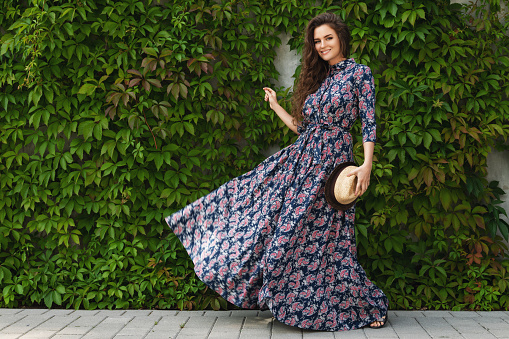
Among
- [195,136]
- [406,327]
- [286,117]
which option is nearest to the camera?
[406,327]

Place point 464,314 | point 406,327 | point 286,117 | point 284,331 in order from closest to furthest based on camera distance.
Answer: point 284,331 → point 406,327 → point 286,117 → point 464,314

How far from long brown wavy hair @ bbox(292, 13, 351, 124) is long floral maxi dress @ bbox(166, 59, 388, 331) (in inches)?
3.2

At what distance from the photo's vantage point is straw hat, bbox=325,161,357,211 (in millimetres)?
2896

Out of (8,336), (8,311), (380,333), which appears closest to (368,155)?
(380,333)

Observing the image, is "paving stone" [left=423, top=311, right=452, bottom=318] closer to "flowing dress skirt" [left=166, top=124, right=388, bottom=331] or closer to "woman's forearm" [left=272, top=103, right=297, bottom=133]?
"flowing dress skirt" [left=166, top=124, right=388, bottom=331]

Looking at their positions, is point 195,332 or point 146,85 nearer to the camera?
point 195,332

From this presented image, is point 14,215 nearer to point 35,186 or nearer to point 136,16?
point 35,186

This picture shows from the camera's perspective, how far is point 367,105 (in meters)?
2.94

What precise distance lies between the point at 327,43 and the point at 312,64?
165 mm

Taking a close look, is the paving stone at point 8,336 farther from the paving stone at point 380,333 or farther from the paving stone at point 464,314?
the paving stone at point 464,314

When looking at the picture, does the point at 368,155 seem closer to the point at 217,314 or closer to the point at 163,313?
the point at 217,314

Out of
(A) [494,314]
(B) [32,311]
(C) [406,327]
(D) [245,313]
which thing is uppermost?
(B) [32,311]

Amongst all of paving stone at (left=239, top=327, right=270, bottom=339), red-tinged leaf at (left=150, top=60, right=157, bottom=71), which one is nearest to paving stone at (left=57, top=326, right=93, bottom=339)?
paving stone at (left=239, top=327, right=270, bottom=339)

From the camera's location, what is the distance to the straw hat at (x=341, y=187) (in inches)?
114
